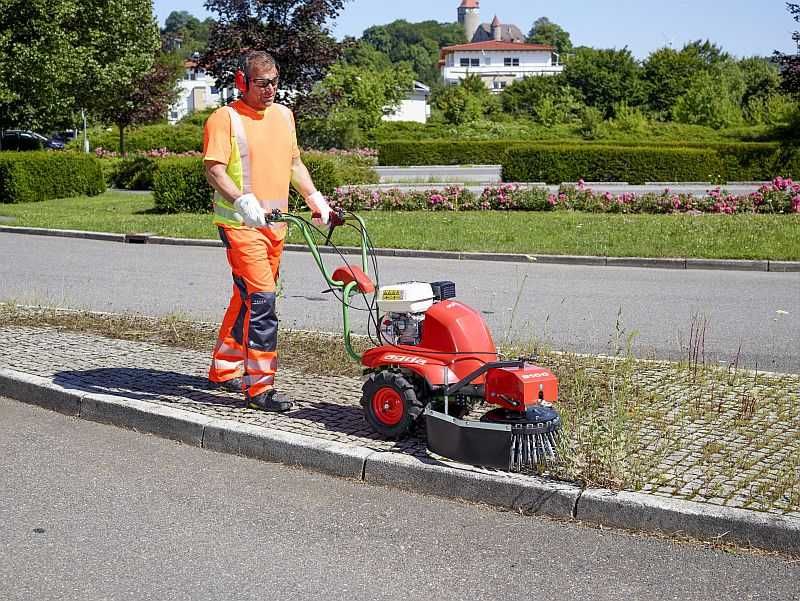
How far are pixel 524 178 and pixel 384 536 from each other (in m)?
29.5

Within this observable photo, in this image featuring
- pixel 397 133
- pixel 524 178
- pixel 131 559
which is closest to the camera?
pixel 131 559

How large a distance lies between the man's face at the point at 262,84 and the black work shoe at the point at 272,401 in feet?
5.52

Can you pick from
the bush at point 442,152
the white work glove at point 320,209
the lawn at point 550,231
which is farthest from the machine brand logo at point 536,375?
the bush at point 442,152

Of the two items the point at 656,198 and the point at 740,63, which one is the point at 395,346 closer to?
the point at 656,198

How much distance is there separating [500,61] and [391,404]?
133 metres

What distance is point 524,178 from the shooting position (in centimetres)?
3338

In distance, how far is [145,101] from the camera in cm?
4203

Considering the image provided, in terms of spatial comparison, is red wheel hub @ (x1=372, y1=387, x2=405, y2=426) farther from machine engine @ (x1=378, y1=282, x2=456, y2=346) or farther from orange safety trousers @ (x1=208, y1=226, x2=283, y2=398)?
orange safety trousers @ (x1=208, y1=226, x2=283, y2=398)

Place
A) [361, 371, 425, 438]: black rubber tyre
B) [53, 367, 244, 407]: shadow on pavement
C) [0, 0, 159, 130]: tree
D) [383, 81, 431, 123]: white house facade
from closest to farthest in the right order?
[361, 371, 425, 438]: black rubber tyre
[53, 367, 244, 407]: shadow on pavement
[0, 0, 159, 130]: tree
[383, 81, 431, 123]: white house facade

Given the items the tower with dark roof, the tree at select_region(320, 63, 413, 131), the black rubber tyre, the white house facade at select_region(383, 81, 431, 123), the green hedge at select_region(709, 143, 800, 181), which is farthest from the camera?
the tower with dark roof

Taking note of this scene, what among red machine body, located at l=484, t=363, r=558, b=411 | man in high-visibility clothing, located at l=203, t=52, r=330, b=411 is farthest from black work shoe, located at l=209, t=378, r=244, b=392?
red machine body, located at l=484, t=363, r=558, b=411

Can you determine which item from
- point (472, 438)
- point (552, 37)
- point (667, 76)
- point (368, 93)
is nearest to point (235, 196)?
point (472, 438)

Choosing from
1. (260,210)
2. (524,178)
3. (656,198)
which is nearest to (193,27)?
(524,178)

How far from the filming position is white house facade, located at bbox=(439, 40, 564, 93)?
437 feet
